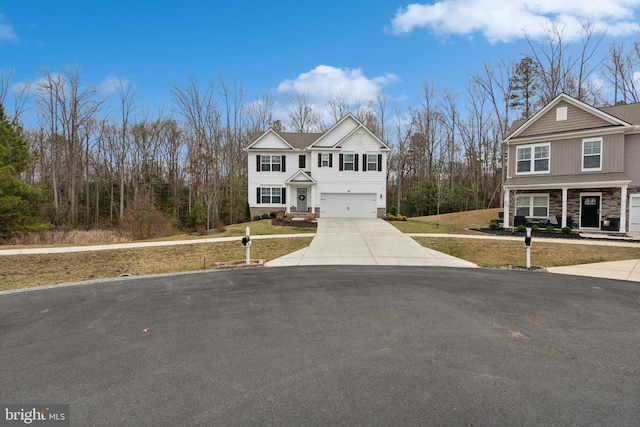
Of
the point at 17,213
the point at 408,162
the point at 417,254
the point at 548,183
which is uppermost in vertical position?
the point at 408,162

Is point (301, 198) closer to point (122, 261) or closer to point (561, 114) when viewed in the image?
point (122, 261)

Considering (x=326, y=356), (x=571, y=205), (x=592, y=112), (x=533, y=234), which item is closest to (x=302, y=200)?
(x=533, y=234)

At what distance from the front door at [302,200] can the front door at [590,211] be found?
1784cm

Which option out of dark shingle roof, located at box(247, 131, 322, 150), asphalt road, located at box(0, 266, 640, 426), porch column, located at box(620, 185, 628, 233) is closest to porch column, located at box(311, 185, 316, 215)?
dark shingle roof, located at box(247, 131, 322, 150)

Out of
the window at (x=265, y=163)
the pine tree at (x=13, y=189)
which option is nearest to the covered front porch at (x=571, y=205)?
the window at (x=265, y=163)

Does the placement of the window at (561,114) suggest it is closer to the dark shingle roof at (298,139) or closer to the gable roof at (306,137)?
the gable roof at (306,137)

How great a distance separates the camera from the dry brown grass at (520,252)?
12.1m

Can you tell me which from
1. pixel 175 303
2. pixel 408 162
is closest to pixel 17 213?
pixel 175 303

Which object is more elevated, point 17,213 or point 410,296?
point 17,213

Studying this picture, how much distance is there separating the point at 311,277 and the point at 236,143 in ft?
103

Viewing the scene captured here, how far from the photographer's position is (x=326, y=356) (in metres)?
3.92

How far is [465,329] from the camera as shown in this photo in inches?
191

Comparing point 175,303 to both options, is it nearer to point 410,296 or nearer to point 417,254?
point 410,296

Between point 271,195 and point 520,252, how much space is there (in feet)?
60.5
